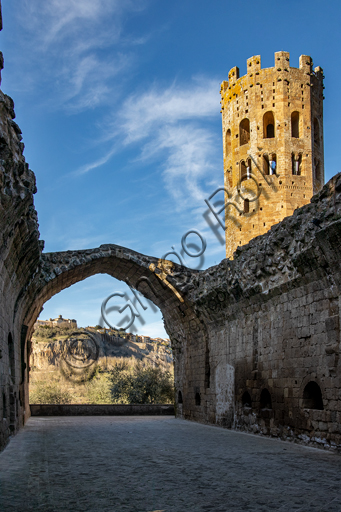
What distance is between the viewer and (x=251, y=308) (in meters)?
12.1

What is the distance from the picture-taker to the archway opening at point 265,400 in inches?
435

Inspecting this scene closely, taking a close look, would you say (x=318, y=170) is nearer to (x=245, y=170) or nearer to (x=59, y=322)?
(x=245, y=170)

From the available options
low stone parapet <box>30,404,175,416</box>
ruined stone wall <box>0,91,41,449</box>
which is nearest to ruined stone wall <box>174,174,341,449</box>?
ruined stone wall <box>0,91,41,449</box>

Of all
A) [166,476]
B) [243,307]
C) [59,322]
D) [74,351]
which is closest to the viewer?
[166,476]

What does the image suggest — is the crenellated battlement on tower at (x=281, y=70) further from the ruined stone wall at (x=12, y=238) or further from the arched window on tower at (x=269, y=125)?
the ruined stone wall at (x=12, y=238)

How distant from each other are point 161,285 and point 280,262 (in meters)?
7.05

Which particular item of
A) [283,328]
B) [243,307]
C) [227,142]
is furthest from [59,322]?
[283,328]

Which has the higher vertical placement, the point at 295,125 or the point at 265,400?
the point at 295,125

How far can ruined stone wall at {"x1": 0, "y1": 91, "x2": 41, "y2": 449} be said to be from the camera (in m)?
6.41

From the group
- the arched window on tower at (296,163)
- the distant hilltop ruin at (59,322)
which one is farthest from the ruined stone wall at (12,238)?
the distant hilltop ruin at (59,322)

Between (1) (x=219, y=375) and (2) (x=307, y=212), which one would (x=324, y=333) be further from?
(1) (x=219, y=375)

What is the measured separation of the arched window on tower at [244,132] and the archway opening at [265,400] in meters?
24.8

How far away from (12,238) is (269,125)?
1120 inches

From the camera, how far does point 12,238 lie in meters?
8.19
